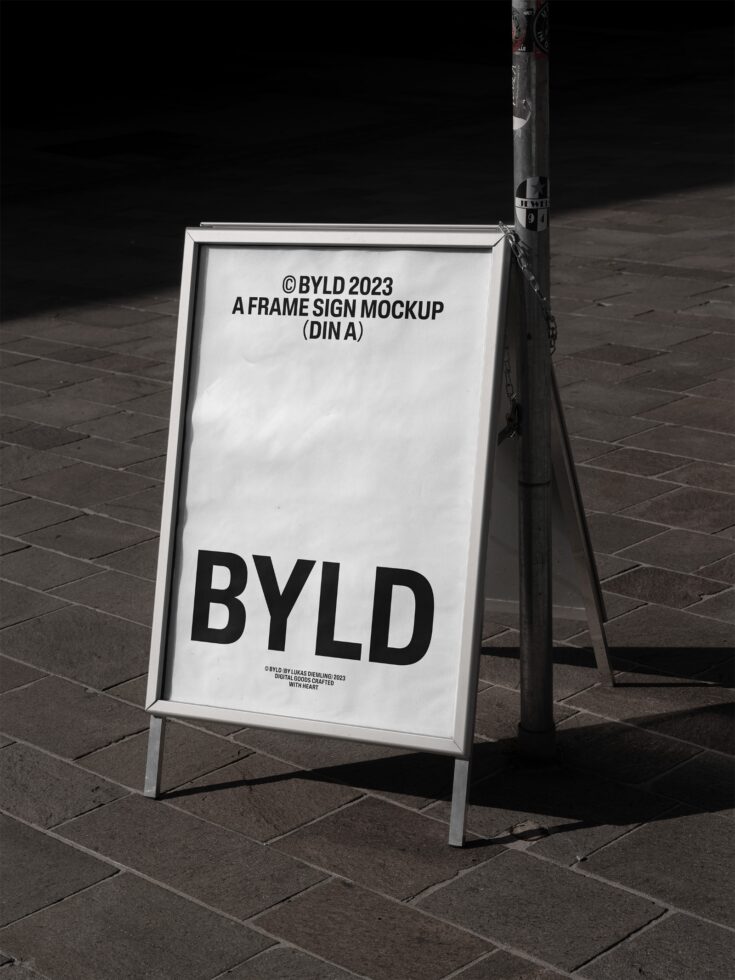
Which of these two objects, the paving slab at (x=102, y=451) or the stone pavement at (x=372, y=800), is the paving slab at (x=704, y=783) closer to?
Answer: the stone pavement at (x=372, y=800)

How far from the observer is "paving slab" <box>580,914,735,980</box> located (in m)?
3.12

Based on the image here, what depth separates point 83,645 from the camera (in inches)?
188

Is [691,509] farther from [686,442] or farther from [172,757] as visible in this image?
[172,757]

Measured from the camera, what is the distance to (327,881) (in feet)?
11.5

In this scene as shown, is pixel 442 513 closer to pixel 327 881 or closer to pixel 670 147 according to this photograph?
pixel 327 881

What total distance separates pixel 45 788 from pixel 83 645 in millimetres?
895

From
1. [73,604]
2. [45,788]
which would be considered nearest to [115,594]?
[73,604]

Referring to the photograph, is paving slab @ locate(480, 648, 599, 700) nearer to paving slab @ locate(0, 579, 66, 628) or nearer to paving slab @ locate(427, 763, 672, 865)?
paving slab @ locate(427, 763, 672, 865)

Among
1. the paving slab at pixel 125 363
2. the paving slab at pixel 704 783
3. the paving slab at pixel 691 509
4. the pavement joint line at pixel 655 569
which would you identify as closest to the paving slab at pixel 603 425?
the paving slab at pixel 691 509

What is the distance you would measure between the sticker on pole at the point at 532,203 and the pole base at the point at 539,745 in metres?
1.36

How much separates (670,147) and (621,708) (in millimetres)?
10897

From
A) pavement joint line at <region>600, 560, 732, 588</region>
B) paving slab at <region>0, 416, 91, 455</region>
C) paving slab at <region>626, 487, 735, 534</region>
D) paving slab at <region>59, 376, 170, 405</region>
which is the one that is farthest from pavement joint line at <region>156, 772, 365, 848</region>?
paving slab at <region>59, 376, 170, 405</region>

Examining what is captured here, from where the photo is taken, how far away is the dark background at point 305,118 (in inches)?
463

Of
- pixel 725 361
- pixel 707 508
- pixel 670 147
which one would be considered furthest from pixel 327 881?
pixel 670 147
